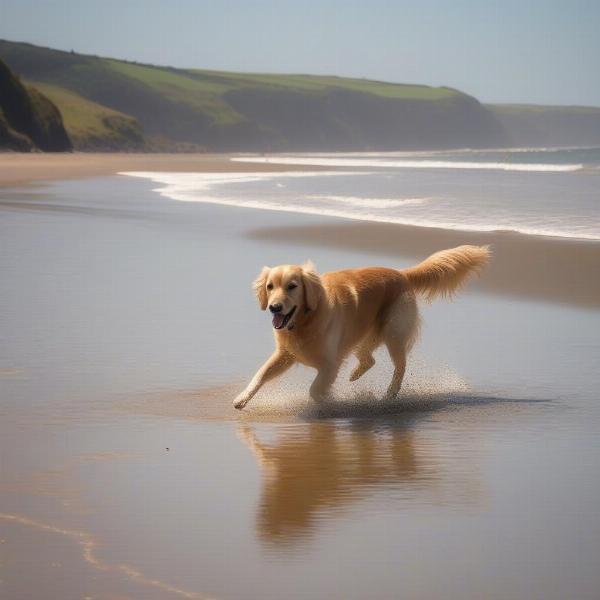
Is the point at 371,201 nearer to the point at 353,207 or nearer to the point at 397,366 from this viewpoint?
the point at 353,207

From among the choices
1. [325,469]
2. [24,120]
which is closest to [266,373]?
[325,469]

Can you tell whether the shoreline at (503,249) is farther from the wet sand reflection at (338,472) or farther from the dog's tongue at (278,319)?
the wet sand reflection at (338,472)

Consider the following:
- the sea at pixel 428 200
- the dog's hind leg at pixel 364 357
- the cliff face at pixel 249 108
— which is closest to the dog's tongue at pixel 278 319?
the dog's hind leg at pixel 364 357

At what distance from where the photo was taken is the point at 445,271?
24.2ft

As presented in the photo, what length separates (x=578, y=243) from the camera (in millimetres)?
13430

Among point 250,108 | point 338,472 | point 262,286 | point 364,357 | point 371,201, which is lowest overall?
point 250,108

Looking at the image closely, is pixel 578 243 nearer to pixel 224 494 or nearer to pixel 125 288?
pixel 125 288

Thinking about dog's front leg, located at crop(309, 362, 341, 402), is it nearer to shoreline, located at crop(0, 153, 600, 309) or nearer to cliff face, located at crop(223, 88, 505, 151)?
shoreline, located at crop(0, 153, 600, 309)

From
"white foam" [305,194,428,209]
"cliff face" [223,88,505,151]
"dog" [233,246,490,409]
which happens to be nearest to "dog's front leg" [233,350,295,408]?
"dog" [233,246,490,409]

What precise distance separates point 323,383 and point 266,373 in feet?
1.02

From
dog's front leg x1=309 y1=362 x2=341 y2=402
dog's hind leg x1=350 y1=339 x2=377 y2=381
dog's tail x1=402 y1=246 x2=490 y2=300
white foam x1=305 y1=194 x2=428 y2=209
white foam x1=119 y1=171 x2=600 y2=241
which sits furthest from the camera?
white foam x1=305 y1=194 x2=428 y2=209

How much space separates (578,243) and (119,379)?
7932 millimetres

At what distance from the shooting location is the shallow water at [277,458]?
3.64 metres

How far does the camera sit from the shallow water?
3.64 m
